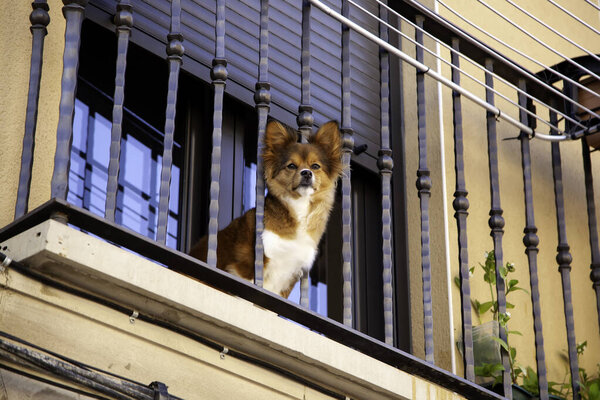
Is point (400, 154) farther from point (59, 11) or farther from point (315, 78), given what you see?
point (59, 11)

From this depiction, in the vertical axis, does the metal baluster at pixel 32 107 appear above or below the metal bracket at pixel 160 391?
above

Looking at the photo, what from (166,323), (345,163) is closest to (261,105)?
(345,163)

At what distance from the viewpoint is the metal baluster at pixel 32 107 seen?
8.54 feet

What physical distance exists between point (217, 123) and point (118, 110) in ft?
1.20

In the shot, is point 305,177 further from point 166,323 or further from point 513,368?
point 166,323

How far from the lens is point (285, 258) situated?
3875 millimetres

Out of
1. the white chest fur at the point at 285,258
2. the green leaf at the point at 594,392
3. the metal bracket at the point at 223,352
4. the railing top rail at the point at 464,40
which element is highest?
the railing top rail at the point at 464,40

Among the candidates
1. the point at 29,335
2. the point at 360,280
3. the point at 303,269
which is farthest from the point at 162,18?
the point at 29,335

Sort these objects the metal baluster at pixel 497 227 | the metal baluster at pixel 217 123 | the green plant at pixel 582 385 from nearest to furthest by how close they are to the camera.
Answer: the metal baluster at pixel 217 123, the metal baluster at pixel 497 227, the green plant at pixel 582 385

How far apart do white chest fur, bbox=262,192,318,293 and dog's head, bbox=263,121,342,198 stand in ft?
0.65

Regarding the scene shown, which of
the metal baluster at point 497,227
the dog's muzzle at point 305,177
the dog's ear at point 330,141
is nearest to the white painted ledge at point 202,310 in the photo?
the metal baluster at point 497,227

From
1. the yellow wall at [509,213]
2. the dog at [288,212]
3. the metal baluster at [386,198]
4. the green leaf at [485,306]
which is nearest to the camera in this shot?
the metal baluster at [386,198]

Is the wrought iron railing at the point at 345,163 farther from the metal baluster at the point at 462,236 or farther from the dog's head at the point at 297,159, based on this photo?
the dog's head at the point at 297,159

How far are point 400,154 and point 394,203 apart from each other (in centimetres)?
24
